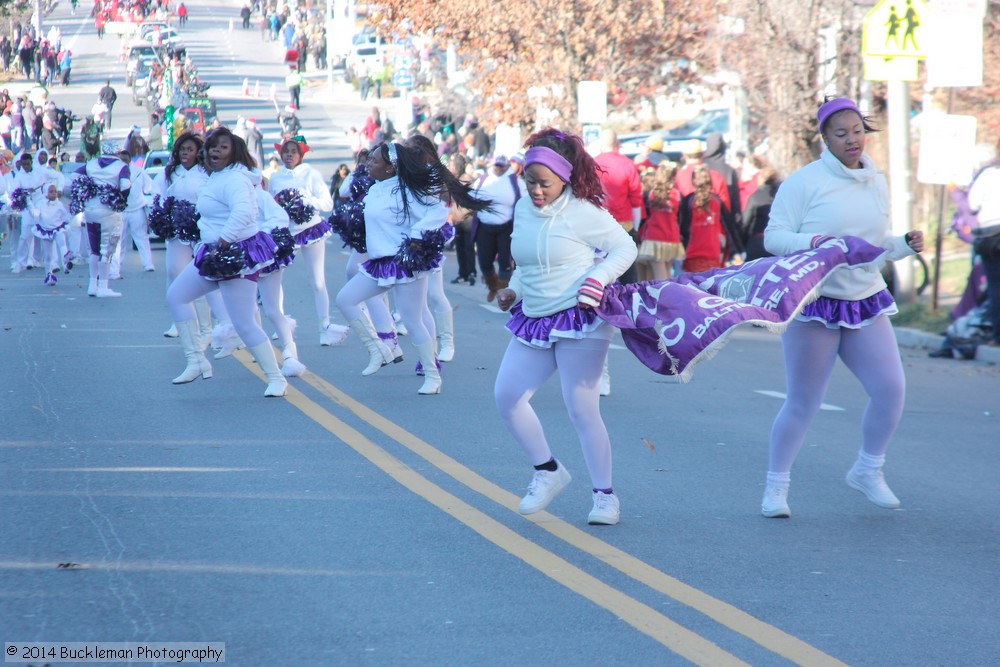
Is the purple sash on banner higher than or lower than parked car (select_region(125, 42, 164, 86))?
lower

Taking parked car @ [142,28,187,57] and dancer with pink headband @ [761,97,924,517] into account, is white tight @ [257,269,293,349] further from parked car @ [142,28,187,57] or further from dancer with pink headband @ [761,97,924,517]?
parked car @ [142,28,187,57]

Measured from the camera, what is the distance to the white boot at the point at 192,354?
11.4 metres

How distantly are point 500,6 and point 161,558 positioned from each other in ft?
73.6

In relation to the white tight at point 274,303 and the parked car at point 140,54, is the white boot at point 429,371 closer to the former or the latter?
the white tight at point 274,303

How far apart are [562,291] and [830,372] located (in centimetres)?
138

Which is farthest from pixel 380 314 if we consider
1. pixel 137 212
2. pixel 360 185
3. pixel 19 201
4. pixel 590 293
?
pixel 19 201

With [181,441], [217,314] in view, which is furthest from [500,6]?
[181,441]

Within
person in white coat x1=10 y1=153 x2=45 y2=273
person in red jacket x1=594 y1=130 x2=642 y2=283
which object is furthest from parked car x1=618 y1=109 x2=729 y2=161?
person in red jacket x1=594 y1=130 x2=642 y2=283

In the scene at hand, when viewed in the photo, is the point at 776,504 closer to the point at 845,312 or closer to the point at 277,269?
the point at 845,312

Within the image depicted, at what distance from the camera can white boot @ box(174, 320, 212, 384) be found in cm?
1141

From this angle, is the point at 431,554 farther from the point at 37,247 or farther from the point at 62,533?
the point at 37,247

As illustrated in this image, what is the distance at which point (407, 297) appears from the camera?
1099 centimetres

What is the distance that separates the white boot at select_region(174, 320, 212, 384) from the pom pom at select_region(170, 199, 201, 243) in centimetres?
71

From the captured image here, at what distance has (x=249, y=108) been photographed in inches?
2426
